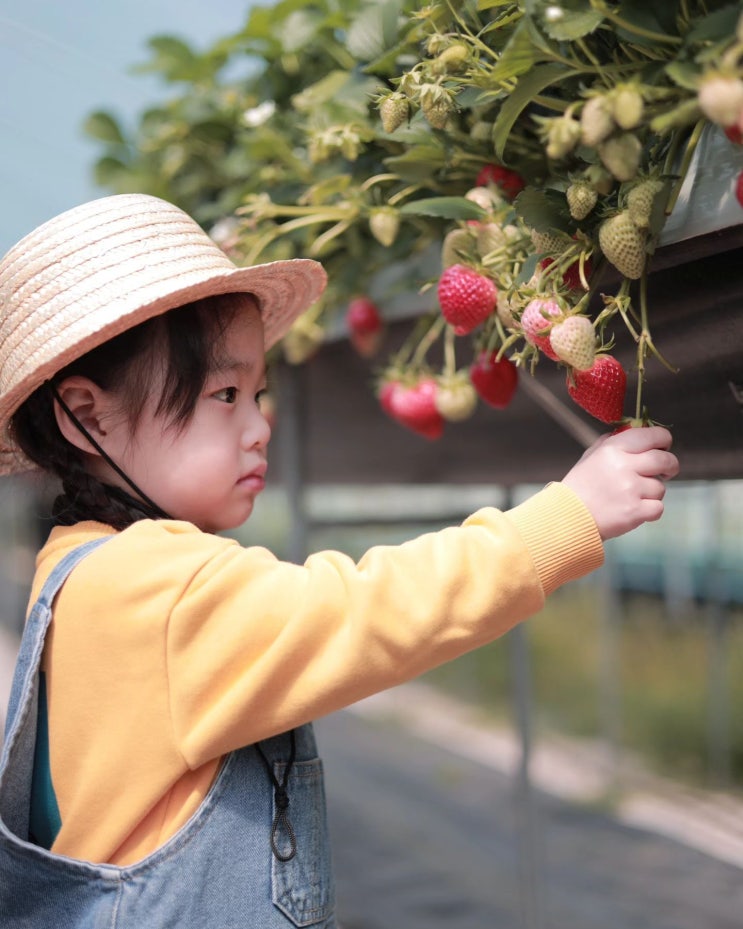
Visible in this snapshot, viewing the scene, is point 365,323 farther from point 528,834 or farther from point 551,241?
point 528,834

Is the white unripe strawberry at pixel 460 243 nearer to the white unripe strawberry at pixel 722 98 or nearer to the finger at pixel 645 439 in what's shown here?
the finger at pixel 645 439

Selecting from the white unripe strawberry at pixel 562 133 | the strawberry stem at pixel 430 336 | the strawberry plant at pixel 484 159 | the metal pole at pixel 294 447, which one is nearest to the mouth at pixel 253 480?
the strawberry plant at pixel 484 159

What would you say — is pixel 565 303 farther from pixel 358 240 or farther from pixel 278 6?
pixel 278 6

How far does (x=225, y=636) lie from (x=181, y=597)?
0.05 meters

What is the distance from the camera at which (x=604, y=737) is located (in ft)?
14.9

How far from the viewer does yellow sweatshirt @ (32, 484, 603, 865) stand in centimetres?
78

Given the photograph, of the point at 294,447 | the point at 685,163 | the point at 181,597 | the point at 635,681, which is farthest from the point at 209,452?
the point at 635,681

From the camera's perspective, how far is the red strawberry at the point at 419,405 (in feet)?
4.01

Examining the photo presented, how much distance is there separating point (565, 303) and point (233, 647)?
1.23ft

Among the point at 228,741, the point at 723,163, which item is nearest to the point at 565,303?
the point at 723,163

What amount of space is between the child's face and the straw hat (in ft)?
Answer: 0.26

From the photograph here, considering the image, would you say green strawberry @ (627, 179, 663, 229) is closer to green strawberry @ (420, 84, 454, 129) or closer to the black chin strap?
green strawberry @ (420, 84, 454, 129)

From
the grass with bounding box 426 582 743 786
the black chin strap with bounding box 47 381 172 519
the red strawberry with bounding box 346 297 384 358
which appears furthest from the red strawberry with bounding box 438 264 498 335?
the grass with bounding box 426 582 743 786

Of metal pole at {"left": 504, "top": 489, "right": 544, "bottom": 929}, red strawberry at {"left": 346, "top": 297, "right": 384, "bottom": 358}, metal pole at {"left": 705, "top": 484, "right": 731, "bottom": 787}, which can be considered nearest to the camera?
red strawberry at {"left": 346, "top": 297, "right": 384, "bottom": 358}
